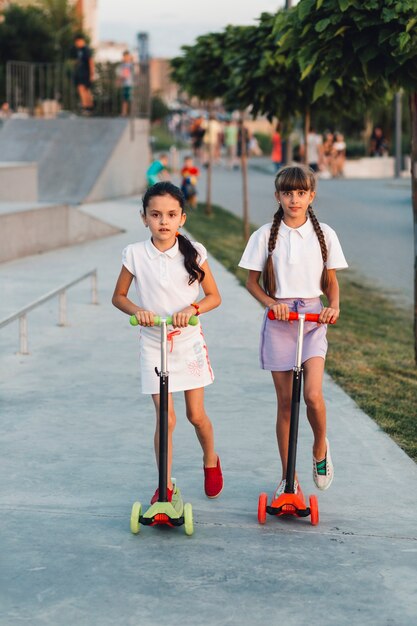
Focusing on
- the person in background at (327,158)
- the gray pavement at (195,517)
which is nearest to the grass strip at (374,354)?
the gray pavement at (195,517)

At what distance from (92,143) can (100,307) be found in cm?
1606

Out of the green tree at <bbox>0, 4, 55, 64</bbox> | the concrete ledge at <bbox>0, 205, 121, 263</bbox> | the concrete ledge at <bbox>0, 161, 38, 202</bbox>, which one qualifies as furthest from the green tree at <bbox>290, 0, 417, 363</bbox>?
the green tree at <bbox>0, 4, 55, 64</bbox>

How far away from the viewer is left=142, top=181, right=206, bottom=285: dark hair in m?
4.90

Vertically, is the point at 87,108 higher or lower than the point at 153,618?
higher

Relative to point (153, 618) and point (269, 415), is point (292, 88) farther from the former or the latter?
point (153, 618)

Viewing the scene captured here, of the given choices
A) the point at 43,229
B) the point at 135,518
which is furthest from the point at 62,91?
the point at 135,518

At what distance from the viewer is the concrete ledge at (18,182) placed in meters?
19.5

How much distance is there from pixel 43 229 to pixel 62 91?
57.9ft

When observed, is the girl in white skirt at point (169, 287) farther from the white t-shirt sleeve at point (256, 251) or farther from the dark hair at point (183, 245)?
the white t-shirt sleeve at point (256, 251)

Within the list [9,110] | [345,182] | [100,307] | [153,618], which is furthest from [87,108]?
[153,618]

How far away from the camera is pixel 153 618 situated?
3955mm

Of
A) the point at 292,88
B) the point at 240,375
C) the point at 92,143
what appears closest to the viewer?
the point at 240,375

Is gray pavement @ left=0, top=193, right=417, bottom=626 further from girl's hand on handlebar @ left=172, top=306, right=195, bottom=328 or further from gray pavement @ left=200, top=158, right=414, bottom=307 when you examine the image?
gray pavement @ left=200, top=158, right=414, bottom=307

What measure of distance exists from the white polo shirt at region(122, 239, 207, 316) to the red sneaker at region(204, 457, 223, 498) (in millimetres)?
850
